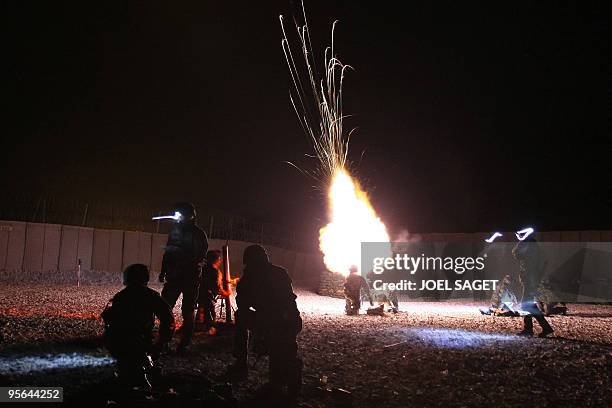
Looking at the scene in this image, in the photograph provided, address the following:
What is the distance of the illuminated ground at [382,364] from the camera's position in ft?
19.9

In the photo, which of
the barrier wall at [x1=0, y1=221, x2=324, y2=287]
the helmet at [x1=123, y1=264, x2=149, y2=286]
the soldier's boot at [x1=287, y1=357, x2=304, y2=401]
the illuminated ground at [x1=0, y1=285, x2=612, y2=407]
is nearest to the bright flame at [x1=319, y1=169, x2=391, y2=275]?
the barrier wall at [x1=0, y1=221, x2=324, y2=287]

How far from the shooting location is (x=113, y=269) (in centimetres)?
2209

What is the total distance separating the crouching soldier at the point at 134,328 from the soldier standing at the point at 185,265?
2148mm

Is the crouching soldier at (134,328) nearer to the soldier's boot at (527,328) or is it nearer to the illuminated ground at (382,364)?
the illuminated ground at (382,364)

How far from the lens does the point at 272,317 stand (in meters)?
6.02

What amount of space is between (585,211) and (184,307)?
1234 inches

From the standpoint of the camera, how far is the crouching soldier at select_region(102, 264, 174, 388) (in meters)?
5.31

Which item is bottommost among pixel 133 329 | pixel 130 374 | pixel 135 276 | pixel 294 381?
pixel 294 381

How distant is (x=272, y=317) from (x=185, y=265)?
222 centimetres

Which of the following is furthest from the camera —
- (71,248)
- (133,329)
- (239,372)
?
(71,248)

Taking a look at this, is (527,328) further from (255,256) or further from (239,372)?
(255,256)

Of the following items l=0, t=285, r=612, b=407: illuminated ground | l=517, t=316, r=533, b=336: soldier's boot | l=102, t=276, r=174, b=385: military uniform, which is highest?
l=102, t=276, r=174, b=385: military uniform

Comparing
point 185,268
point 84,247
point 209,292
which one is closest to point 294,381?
point 185,268

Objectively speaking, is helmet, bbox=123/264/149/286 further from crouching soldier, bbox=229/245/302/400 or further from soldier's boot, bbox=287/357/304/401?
soldier's boot, bbox=287/357/304/401
